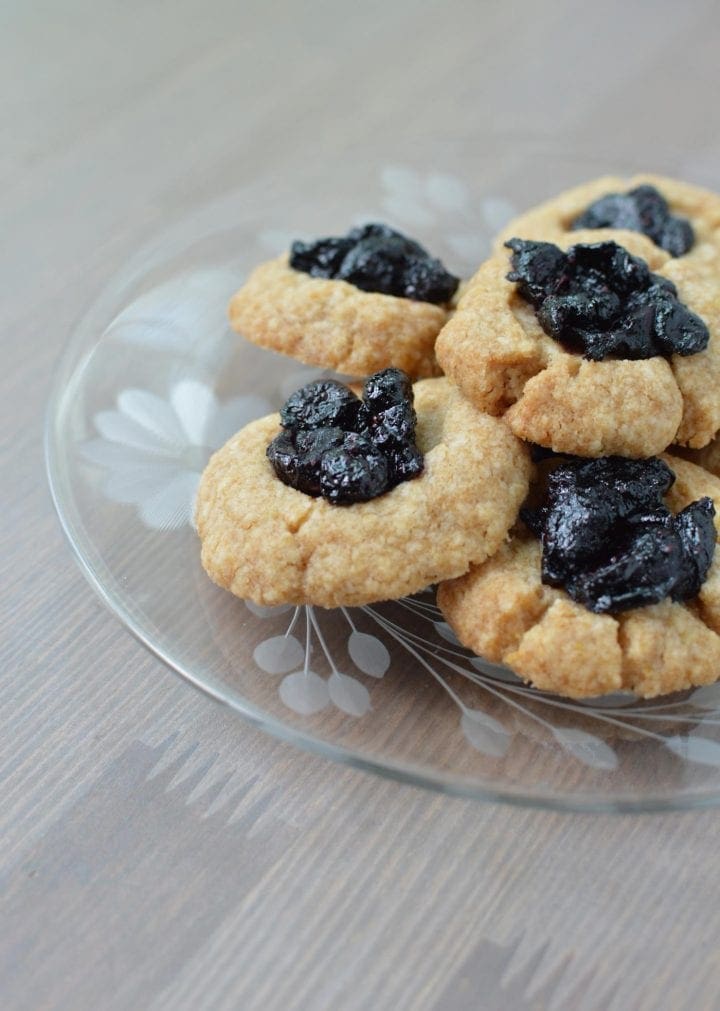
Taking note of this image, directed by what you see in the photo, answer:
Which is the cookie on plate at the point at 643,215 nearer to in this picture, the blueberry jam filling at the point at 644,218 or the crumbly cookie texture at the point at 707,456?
the blueberry jam filling at the point at 644,218

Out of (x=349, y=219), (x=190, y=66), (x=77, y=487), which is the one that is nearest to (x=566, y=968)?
(x=77, y=487)

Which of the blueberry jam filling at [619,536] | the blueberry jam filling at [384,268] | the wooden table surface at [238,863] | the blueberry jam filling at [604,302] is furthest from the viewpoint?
the blueberry jam filling at [384,268]

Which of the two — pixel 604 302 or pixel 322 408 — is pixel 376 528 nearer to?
pixel 322 408

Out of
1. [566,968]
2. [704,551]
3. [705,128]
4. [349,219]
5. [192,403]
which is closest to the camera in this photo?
[566,968]

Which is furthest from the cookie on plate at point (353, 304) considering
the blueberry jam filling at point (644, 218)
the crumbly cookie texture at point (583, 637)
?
the crumbly cookie texture at point (583, 637)

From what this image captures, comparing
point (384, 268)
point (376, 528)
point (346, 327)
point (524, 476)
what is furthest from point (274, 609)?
point (384, 268)

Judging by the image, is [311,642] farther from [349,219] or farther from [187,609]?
[349,219]

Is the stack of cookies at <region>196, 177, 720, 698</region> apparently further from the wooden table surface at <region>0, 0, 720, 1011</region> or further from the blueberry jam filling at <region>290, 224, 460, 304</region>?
the wooden table surface at <region>0, 0, 720, 1011</region>
